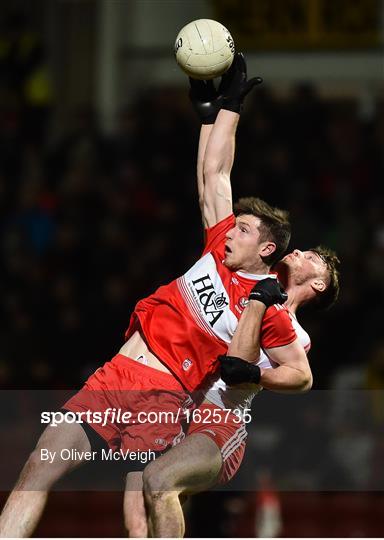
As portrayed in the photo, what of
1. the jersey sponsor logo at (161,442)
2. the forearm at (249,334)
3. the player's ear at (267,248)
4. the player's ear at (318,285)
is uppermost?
the player's ear at (267,248)

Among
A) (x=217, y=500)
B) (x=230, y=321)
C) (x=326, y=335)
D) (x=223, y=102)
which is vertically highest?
(x=223, y=102)

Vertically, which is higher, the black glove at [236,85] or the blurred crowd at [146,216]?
the black glove at [236,85]

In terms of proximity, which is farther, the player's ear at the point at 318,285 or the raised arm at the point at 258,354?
the player's ear at the point at 318,285

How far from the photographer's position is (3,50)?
1590cm

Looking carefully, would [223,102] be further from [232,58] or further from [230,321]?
[230,321]

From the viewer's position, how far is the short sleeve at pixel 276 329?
8305 millimetres

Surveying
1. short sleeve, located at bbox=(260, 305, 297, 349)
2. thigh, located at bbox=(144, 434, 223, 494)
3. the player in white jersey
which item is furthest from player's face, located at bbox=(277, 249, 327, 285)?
thigh, located at bbox=(144, 434, 223, 494)

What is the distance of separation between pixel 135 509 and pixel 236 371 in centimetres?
109

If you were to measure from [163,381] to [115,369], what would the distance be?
0.96 feet

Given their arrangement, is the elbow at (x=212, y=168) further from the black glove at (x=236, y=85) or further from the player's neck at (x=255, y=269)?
the player's neck at (x=255, y=269)

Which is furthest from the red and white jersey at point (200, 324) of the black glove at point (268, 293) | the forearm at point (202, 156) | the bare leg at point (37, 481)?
the bare leg at point (37, 481)

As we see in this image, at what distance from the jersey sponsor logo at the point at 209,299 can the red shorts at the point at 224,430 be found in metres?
0.51

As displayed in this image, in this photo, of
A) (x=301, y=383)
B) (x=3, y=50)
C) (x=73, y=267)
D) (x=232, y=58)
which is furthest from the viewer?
(x=3, y=50)

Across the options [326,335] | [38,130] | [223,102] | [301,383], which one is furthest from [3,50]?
[301,383]
